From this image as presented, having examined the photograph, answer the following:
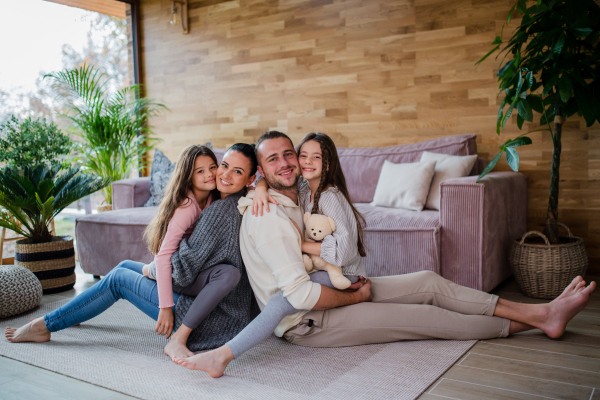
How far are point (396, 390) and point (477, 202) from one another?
3.82ft

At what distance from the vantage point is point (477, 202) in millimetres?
2346

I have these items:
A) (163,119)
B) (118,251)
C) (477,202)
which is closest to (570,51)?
(477,202)

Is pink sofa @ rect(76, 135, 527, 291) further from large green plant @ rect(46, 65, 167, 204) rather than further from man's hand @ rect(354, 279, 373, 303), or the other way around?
large green plant @ rect(46, 65, 167, 204)

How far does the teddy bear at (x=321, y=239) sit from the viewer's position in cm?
171

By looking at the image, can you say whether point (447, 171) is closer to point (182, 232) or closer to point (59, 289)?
point (182, 232)

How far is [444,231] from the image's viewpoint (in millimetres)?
2428

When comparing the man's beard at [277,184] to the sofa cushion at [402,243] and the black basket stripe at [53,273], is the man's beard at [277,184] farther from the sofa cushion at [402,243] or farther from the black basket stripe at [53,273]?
the black basket stripe at [53,273]

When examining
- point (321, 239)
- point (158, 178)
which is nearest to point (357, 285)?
point (321, 239)

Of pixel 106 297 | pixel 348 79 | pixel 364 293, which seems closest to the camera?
pixel 364 293

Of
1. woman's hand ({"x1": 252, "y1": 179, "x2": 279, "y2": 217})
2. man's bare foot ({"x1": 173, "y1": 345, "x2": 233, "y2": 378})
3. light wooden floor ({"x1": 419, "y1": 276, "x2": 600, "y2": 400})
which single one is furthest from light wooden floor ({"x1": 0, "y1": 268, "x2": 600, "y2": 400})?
woman's hand ({"x1": 252, "y1": 179, "x2": 279, "y2": 217})

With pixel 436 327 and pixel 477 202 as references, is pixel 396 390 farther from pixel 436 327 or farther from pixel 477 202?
pixel 477 202

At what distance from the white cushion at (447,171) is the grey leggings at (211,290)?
4.82 feet

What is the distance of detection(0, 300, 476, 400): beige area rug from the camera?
153cm

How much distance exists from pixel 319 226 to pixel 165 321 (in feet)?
2.19
